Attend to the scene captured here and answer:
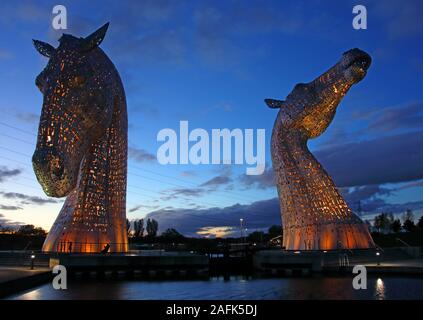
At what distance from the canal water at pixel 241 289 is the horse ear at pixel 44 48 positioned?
359 inches

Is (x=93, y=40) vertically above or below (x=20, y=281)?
above

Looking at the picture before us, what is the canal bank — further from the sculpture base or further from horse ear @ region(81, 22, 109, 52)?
horse ear @ region(81, 22, 109, 52)

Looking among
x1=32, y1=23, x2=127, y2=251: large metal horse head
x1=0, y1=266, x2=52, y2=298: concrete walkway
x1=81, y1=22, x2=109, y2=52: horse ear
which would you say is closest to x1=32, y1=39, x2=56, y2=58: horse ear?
x1=32, y1=23, x2=127, y2=251: large metal horse head

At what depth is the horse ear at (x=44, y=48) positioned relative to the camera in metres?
18.8

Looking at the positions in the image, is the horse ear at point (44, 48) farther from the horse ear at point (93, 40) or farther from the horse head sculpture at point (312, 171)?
the horse head sculpture at point (312, 171)

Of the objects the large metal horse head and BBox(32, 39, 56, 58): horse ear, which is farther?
BBox(32, 39, 56, 58): horse ear

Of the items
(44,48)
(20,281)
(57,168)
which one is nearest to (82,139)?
(57,168)

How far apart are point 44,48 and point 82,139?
14.4 feet

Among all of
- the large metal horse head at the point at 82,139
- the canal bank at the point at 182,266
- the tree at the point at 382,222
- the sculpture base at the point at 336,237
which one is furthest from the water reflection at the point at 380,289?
the tree at the point at 382,222

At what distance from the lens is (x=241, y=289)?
13.7 metres

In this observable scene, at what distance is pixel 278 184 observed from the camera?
23641 millimetres

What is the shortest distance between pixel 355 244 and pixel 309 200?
278 cm

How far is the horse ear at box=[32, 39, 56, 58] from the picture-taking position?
741 inches

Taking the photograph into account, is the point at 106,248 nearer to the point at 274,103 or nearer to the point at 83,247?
the point at 83,247
